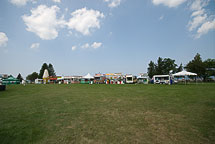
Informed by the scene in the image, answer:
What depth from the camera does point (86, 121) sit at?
3.71 meters

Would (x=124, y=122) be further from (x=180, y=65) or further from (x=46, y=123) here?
(x=180, y=65)

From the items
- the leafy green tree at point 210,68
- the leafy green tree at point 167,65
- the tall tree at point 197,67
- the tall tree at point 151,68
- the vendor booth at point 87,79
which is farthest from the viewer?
the tall tree at point 151,68

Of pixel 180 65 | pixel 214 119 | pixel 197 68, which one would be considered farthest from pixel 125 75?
pixel 180 65

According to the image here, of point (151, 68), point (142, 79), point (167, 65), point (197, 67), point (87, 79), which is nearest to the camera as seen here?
point (142, 79)

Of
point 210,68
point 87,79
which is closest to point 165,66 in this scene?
point 210,68

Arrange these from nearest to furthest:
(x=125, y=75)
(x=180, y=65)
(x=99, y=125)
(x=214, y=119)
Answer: (x=99, y=125)
(x=214, y=119)
(x=125, y=75)
(x=180, y=65)

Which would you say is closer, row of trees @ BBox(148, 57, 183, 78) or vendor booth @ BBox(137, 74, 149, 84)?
vendor booth @ BBox(137, 74, 149, 84)

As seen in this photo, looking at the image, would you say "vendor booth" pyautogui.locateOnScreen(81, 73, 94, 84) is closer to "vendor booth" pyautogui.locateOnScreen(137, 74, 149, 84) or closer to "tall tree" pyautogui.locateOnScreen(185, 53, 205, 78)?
"vendor booth" pyautogui.locateOnScreen(137, 74, 149, 84)

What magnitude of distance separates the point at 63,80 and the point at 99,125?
163 feet

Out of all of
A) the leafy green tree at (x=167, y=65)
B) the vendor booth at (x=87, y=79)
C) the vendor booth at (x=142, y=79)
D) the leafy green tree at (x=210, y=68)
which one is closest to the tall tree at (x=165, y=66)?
→ the leafy green tree at (x=167, y=65)

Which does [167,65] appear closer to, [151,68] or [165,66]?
[165,66]

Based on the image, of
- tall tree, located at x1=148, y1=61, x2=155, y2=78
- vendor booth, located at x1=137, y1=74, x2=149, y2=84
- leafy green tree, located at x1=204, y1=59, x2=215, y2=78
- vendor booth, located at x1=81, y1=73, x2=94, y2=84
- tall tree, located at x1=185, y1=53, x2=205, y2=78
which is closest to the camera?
vendor booth, located at x1=137, y1=74, x2=149, y2=84

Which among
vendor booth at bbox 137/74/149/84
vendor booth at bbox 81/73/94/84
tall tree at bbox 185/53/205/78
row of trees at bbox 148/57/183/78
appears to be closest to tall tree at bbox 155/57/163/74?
row of trees at bbox 148/57/183/78

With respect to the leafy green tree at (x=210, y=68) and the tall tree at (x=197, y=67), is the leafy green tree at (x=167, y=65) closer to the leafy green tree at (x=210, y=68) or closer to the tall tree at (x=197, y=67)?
the leafy green tree at (x=210, y=68)
